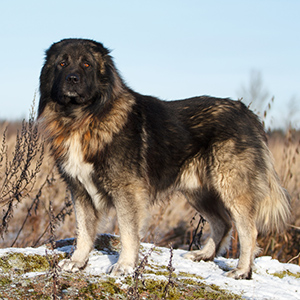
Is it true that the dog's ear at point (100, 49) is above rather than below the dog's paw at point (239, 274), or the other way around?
above

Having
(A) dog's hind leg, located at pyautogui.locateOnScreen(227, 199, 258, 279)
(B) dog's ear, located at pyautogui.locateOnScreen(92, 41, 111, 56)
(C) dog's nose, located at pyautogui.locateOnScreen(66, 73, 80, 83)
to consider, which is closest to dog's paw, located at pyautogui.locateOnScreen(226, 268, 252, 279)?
(A) dog's hind leg, located at pyautogui.locateOnScreen(227, 199, 258, 279)

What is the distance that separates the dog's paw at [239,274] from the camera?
3.34 m

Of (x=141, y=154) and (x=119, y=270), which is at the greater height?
(x=141, y=154)

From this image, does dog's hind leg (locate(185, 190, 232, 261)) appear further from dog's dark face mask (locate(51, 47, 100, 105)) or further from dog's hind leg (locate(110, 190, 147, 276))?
dog's dark face mask (locate(51, 47, 100, 105))

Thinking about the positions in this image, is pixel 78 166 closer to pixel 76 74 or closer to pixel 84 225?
pixel 84 225

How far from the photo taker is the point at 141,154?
3352mm

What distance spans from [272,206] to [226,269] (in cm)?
79

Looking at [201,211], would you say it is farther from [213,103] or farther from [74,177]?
[74,177]

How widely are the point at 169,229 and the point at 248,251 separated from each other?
11.2 ft

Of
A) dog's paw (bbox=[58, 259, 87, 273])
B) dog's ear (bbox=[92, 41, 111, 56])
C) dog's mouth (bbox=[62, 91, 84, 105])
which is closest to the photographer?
dog's paw (bbox=[58, 259, 87, 273])

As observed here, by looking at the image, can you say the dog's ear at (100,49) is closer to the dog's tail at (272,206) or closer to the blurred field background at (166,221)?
the dog's tail at (272,206)

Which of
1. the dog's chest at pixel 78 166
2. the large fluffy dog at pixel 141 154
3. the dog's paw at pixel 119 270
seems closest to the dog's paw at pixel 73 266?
the large fluffy dog at pixel 141 154

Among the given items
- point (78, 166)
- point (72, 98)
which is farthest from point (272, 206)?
point (72, 98)

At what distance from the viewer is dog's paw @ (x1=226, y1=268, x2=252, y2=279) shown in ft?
10.9
